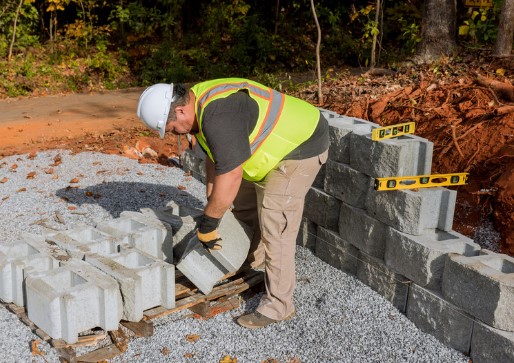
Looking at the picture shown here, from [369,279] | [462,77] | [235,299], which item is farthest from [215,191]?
[462,77]

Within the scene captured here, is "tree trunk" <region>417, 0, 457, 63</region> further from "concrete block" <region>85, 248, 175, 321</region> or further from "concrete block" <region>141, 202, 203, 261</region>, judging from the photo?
"concrete block" <region>85, 248, 175, 321</region>

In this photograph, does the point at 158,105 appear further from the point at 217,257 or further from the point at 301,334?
the point at 301,334

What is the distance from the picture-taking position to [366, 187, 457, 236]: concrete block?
4.32 meters

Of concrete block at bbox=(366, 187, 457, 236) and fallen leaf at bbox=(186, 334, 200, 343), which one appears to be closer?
fallen leaf at bbox=(186, 334, 200, 343)

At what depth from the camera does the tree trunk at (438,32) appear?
30.6ft

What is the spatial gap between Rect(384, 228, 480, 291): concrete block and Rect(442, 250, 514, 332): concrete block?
4.0 inches

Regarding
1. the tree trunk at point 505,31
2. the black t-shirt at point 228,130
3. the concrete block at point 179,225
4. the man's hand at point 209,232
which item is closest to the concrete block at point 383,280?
the man's hand at point 209,232

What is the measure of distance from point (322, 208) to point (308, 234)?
1.20 feet

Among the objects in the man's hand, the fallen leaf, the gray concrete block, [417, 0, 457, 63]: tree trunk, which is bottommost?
the fallen leaf

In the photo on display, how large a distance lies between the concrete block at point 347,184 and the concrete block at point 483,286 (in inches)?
40.3

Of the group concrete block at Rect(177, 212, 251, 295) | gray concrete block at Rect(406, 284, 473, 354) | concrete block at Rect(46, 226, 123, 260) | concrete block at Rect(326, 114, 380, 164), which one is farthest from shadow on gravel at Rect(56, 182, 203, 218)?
gray concrete block at Rect(406, 284, 473, 354)

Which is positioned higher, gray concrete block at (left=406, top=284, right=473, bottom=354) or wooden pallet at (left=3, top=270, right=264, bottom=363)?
gray concrete block at (left=406, top=284, right=473, bottom=354)

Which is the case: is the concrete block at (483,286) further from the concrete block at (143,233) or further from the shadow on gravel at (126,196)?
the shadow on gravel at (126,196)

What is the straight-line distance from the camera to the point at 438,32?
9383 mm
